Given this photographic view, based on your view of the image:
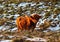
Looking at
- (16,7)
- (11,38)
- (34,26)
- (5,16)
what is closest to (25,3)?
(16,7)

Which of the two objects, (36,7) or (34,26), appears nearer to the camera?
(34,26)

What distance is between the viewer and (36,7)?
→ 51.5 ft

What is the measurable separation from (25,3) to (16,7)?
0.87 metres

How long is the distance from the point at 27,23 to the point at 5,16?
10.2 feet

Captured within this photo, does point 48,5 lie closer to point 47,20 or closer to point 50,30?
point 47,20

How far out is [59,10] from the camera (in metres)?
14.7

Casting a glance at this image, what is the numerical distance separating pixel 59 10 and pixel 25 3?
2.87 meters

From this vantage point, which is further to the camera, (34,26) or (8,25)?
(8,25)

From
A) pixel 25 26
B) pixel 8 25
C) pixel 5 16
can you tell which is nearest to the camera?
pixel 25 26

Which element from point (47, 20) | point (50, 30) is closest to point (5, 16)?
point (47, 20)

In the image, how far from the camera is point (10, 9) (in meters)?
15.9

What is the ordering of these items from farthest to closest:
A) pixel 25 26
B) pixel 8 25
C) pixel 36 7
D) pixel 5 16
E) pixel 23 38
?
pixel 36 7
pixel 5 16
pixel 8 25
pixel 25 26
pixel 23 38

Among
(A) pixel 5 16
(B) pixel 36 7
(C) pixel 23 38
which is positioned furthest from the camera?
(B) pixel 36 7

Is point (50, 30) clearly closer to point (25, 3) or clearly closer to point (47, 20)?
point (47, 20)
